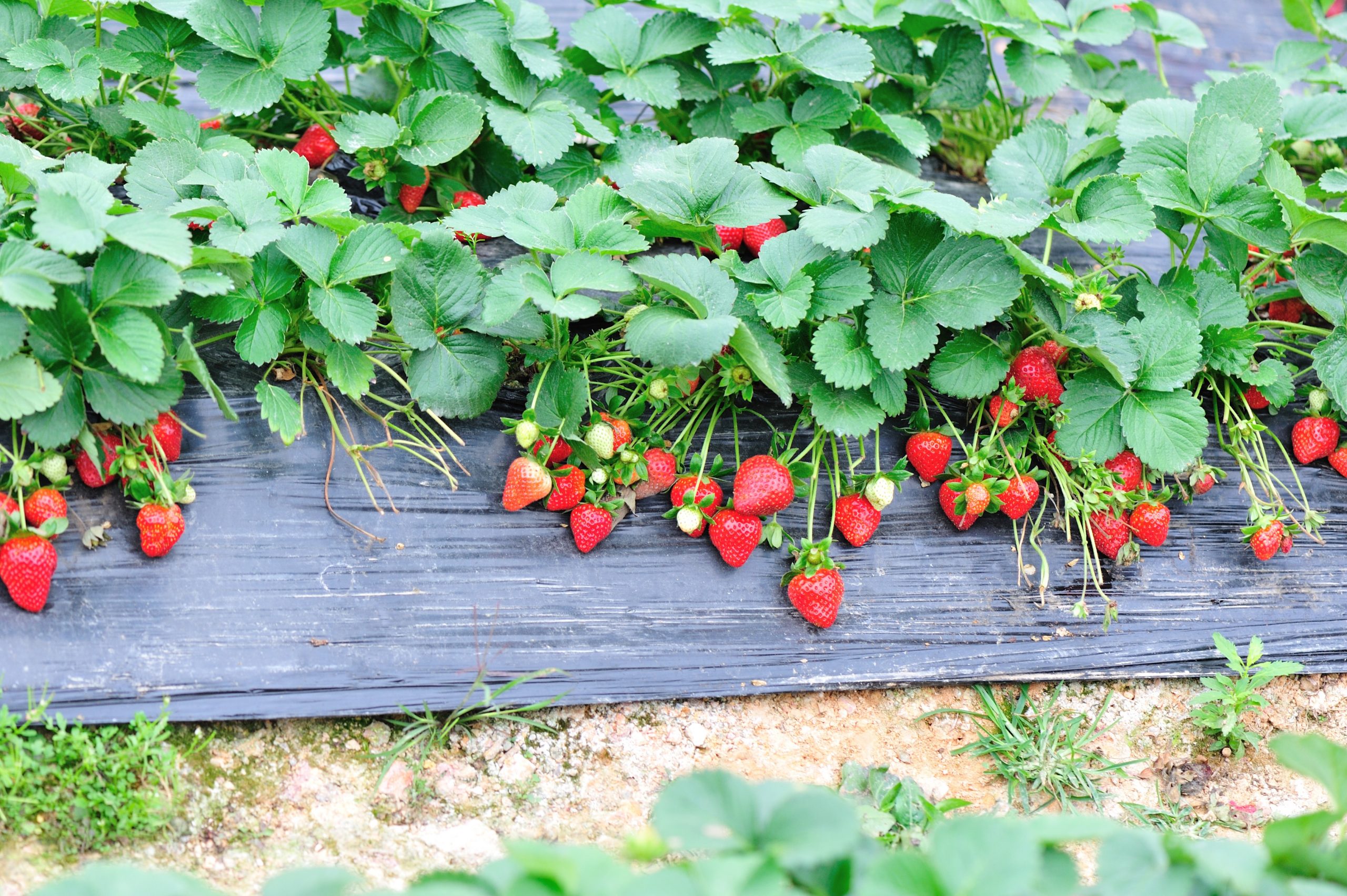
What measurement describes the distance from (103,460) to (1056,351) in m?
1.54

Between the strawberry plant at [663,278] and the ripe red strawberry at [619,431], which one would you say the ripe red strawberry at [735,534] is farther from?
the ripe red strawberry at [619,431]

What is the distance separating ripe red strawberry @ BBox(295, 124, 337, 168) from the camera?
199 cm

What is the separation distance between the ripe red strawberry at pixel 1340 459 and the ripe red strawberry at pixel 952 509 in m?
0.71

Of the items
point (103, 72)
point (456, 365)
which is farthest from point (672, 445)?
point (103, 72)

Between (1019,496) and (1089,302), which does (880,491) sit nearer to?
(1019,496)

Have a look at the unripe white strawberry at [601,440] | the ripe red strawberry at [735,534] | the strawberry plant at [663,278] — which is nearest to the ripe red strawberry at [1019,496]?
the strawberry plant at [663,278]

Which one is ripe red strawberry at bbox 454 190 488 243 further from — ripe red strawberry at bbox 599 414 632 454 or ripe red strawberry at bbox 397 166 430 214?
ripe red strawberry at bbox 599 414 632 454

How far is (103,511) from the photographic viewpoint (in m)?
1.48

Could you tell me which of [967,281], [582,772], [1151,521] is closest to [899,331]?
[967,281]

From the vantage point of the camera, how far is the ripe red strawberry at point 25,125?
6.23ft

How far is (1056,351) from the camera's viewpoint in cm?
180

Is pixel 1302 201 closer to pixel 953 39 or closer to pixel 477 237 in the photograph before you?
pixel 953 39

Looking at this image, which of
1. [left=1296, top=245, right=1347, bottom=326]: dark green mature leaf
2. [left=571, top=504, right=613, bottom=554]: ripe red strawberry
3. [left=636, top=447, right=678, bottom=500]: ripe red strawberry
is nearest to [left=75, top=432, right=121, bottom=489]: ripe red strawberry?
[left=571, top=504, right=613, bottom=554]: ripe red strawberry

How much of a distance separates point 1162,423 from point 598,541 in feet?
3.06
